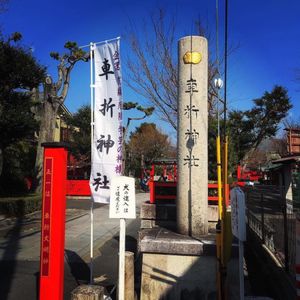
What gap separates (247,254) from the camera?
9.95m

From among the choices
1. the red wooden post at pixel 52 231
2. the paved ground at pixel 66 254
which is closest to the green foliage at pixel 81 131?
the paved ground at pixel 66 254

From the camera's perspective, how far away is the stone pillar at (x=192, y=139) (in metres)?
6.12

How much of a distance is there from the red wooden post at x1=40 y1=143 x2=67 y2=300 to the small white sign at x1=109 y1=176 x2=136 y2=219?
2.46ft

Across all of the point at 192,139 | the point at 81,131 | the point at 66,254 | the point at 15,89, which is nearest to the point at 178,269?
the point at 192,139

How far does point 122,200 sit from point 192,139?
1841 millimetres

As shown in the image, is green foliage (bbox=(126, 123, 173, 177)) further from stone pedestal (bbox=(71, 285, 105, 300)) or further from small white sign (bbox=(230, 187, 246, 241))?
small white sign (bbox=(230, 187, 246, 241))

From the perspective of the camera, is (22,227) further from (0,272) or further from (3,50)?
(3,50)

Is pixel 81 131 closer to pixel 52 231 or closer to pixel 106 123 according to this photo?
pixel 106 123

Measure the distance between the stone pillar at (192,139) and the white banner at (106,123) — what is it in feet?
3.30

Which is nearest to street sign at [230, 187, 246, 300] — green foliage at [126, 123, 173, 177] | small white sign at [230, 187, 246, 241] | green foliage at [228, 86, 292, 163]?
small white sign at [230, 187, 246, 241]

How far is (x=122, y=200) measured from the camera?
16.1 ft

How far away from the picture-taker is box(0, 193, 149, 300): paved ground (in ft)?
23.1

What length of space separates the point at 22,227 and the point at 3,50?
811 cm

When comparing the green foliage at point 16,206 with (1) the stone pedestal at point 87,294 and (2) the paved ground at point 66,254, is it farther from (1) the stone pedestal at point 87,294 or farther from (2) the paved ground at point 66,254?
(1) the stone pedestal at point 87,294
